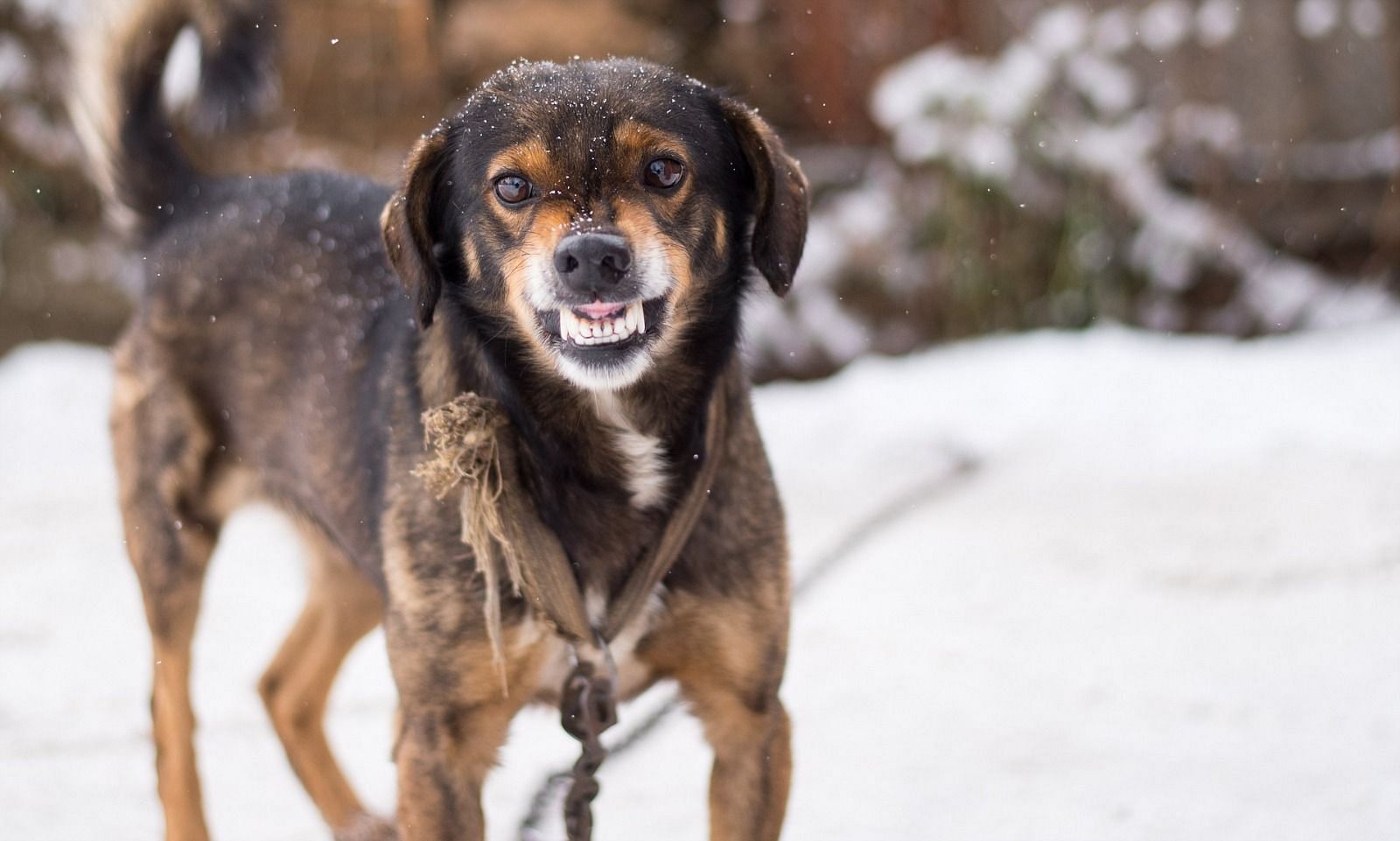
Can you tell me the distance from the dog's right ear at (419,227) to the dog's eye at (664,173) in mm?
387

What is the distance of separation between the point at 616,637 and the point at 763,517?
0.33 meters

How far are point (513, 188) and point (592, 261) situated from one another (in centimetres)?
26

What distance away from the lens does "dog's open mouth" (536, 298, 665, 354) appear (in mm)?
2408

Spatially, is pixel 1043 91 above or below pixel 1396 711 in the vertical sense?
above

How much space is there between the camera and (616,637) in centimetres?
259

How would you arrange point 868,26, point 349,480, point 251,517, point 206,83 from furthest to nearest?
point 868,26
point 251,517
point 206,83
point 349,480

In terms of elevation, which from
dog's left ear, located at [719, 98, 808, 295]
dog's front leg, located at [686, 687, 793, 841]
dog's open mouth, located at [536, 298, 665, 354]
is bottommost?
dog's front leg, located at [686, 687, 793, 841]

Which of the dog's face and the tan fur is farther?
the tan fur

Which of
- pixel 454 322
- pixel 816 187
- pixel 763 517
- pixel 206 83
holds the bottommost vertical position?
pixel 816 187

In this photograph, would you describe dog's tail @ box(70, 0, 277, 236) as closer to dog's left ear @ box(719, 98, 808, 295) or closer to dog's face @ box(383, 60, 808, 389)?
dog's face @ box(383, 60, 808, 389)

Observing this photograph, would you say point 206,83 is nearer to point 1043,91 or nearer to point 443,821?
point 443,821

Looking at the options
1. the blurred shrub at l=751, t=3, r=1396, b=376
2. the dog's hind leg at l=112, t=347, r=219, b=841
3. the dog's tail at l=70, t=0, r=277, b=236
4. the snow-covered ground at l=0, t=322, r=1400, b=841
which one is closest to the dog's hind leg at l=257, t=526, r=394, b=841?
the snow-covered ground at l=0, t=322, r=1400, b=841

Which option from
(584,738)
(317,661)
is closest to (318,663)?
(317,661)

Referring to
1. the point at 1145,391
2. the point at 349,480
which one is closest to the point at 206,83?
the point at 349,480
